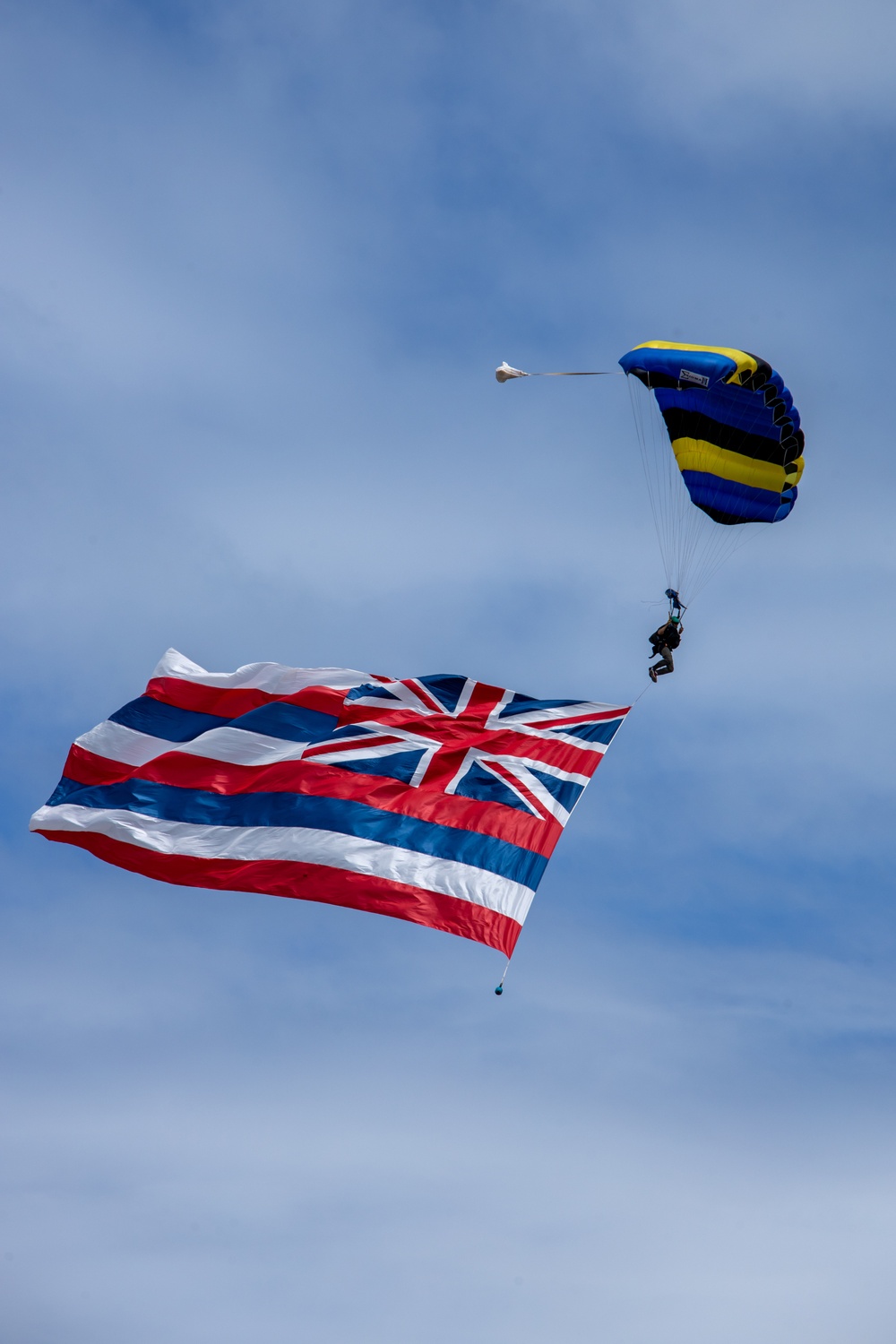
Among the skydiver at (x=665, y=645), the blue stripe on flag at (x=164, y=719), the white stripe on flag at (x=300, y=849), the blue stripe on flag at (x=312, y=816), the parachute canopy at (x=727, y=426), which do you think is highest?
the parachute canopy at (x=727, y=426)

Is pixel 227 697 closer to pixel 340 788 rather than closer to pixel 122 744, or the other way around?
pixel 122 744

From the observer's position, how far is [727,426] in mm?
26094

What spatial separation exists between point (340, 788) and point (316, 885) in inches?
69.2

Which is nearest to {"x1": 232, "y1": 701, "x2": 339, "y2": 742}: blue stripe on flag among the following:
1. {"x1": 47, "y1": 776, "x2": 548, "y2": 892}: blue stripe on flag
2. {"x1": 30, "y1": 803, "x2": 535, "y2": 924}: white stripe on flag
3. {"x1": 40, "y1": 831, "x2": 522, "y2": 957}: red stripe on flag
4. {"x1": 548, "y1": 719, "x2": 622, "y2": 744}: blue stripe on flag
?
{"x1": 47, "y1": 776, "x2": 548, "y2": 892}: blue stripe on flag

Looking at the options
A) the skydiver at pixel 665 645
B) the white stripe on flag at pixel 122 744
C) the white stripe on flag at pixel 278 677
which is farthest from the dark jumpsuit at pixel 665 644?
the white stripe on flag at pixel 122 744

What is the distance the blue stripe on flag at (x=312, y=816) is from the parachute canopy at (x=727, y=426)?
7228 millimetres

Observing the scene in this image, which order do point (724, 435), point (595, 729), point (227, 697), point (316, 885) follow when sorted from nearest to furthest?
point (316, 885)
point (595, 729)
point (227, 697)
point (724, 435)

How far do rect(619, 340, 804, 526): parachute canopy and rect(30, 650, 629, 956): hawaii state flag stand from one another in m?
4.59

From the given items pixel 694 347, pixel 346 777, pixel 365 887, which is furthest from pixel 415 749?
pixel 694 347

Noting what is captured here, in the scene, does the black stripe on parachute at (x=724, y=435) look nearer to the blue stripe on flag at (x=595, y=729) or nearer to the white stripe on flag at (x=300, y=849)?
the blue stripe on flag at (x=595, y=729)

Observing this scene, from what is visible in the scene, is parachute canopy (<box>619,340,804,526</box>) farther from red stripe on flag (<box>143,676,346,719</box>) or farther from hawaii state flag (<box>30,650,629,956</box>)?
red stripe on flag (<box>143,676,346,719</box>)

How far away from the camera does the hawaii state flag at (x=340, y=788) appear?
22797mm

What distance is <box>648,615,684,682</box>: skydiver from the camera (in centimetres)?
2586

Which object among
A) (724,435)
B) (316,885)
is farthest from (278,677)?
(724,435)
